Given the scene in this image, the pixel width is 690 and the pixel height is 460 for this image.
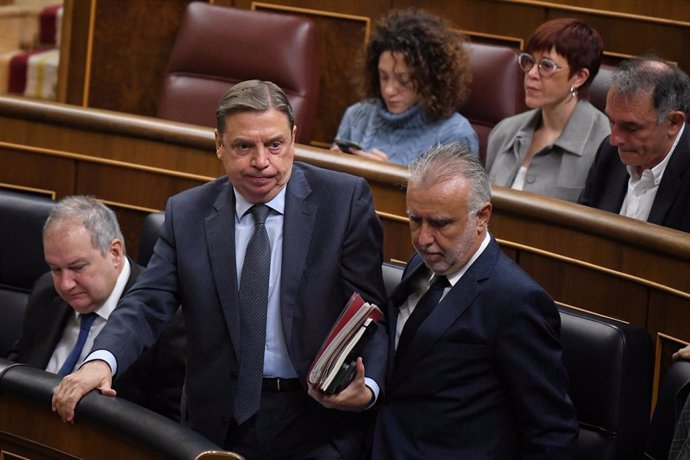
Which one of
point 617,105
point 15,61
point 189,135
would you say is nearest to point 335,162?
point 189,135

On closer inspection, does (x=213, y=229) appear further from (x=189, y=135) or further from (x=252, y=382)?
(x=189, y=135)

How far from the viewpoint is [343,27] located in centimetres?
217

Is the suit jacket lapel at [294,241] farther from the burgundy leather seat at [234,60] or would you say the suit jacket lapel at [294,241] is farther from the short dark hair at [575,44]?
the burgundy leather seat at [234,60]

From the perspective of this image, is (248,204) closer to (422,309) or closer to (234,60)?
(422,309)

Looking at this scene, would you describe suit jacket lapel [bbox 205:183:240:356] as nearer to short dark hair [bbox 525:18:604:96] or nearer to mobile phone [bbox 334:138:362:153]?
mobile phone [bbox 334:138:362:153]

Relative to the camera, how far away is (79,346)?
1453mm

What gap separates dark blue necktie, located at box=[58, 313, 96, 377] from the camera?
1.45 metres

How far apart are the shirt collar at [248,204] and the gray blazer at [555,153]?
0.55m

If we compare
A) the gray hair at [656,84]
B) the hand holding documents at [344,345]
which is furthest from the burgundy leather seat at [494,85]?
the hand holding documents at [344,345]

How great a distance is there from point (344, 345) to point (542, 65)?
76cm

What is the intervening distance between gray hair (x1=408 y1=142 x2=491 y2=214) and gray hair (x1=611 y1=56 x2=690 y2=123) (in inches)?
15.5

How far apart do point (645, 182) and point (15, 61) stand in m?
1.57

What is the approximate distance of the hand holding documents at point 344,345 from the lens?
1.04m

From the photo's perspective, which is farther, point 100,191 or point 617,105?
point 100,191
